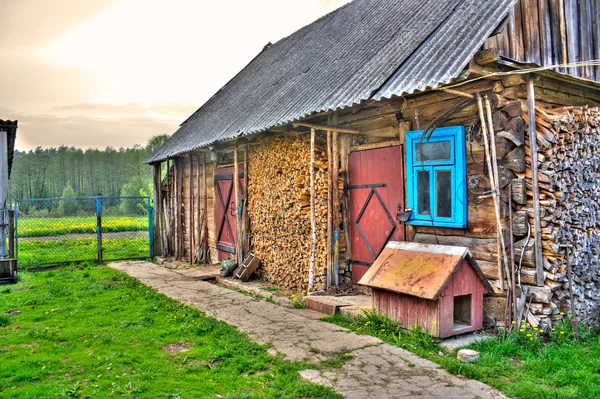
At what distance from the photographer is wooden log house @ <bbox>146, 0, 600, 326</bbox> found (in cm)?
548

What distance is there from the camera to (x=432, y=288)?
16.9ft

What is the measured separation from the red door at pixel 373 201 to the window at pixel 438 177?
13.4 inches

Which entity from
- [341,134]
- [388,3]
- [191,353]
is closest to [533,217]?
[341,134]

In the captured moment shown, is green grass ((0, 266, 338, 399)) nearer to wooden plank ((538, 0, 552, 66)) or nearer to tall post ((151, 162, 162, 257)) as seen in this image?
wooden plank ((538, 0, 552, 66))

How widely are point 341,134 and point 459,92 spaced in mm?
2737

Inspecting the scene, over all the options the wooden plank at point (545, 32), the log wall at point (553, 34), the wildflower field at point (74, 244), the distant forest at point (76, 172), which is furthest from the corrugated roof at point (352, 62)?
the distant forest at point (76, 172)

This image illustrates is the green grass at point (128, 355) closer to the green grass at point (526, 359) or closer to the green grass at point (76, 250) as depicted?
the green grass at point (526, 359)

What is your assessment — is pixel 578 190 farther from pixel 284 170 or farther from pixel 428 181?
pixel 284 170

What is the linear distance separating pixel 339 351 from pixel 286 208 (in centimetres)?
430

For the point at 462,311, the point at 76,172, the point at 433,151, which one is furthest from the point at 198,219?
the point at 76,172

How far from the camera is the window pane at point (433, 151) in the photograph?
6.15 meters

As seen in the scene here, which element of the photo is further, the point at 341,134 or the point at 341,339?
the point at 341,134

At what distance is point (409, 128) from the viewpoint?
6.67 meters

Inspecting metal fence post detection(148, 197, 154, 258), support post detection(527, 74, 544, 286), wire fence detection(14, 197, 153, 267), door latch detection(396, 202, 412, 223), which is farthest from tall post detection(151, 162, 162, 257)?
support post detection(527, 74, 544, 286)
